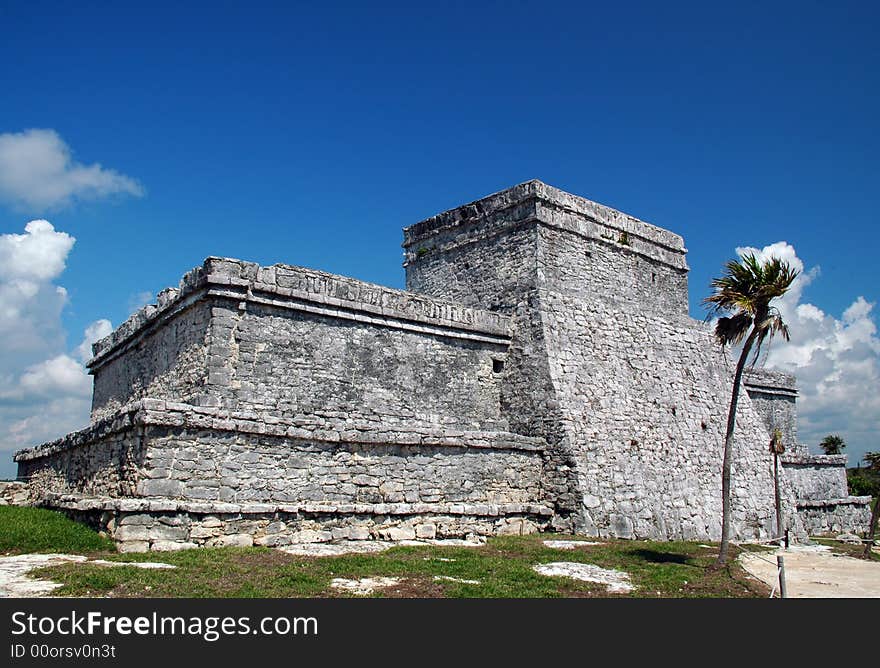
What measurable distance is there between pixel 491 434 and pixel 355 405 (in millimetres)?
2732

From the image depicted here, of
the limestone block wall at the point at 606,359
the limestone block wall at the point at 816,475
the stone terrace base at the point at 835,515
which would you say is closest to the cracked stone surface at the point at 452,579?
the limestone block wall at the point at 606,359

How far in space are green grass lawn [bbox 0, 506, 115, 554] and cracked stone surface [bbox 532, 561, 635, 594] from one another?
5.86 metres

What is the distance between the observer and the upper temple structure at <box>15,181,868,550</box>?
1137cm

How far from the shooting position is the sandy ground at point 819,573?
966 centimetres

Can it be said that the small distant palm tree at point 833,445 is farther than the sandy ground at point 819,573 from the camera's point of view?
Yes

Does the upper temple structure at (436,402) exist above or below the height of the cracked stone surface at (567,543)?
above

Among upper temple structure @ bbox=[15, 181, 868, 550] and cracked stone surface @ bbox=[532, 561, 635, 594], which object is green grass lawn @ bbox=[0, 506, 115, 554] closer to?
upper temple structure @ bbox=[15, 181, 868, 550]

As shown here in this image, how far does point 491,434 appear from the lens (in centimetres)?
1478

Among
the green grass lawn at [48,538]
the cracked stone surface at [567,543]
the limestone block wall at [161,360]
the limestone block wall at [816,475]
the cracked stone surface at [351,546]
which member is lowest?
the cracked stone surface at [567,543]

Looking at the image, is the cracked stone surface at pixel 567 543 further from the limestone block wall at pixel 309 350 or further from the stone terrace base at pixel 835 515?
the stone terrace base at pixel 835 515

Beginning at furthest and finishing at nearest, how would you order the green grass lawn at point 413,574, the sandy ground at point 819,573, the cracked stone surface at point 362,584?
the sandy ground at point 819,573 < the cracked stone surface at point 362,584 < the green grass lawn at point 413,574

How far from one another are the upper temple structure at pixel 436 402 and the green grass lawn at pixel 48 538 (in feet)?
0.89


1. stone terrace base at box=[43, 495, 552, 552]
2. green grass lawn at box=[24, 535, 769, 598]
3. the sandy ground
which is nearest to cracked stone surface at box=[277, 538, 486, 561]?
stone terrace base at box=[43, 495, 552, 552]

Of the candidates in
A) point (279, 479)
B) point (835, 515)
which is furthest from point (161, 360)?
point (835, 515)
